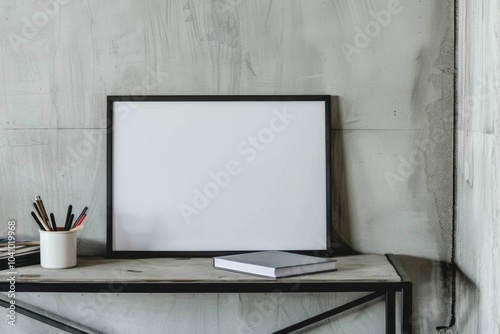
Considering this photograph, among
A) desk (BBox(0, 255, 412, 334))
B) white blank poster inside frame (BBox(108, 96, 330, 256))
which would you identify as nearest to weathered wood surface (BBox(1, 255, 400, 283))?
desk (BBox(0, 255, 412, 334))

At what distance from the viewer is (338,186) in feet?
6.91

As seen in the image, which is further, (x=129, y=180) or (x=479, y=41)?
(x=129, y=180)

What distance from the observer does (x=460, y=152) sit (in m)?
2.02

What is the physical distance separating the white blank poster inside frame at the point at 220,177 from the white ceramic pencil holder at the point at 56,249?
0.21 m

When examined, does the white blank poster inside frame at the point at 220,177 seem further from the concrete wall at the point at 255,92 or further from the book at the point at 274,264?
the book at the point at 274,264

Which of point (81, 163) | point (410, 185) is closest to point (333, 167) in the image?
point (410, 185)

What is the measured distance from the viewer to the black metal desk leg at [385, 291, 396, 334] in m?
1.81

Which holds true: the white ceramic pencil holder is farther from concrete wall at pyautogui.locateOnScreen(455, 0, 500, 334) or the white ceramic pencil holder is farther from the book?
concrete wall at pyautogui.locateOnScreen(455, 0, 500, 334)

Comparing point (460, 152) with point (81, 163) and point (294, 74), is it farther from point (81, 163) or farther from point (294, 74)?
point (81, 163)

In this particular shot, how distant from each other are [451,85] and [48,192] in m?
1.31

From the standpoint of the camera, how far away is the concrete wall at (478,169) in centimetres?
162

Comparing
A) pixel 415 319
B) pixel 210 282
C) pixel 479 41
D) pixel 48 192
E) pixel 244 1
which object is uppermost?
pixel 244 1

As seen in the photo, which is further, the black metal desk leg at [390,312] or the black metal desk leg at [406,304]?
the black metal desk leg at [390,312]

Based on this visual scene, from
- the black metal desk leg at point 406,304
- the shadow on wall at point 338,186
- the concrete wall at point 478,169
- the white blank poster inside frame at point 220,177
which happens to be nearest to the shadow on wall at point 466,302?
the concrete wall at point 478,169
